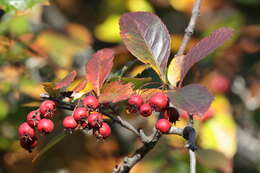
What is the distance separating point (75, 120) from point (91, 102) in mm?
35

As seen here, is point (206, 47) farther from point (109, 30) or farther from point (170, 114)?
point (109, 30)

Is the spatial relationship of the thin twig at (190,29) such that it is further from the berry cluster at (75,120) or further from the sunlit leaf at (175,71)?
the berry cluster at (75,120)

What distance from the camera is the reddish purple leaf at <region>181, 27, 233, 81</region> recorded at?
76 centimetres

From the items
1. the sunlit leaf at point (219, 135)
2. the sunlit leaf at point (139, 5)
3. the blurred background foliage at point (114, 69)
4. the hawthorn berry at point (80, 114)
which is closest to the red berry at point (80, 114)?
the hawthorn berry at point (80, 114)

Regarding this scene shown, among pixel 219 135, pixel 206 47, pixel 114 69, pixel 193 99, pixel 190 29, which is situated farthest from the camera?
pixel 219 135

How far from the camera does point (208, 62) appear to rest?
1.67 meters

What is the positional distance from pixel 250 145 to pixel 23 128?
145cm

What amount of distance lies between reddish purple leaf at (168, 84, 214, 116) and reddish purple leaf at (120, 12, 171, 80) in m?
0.11

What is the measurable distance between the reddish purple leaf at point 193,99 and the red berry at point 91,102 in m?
0.11

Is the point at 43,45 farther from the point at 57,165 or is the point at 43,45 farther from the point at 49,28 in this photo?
the point at 57,165

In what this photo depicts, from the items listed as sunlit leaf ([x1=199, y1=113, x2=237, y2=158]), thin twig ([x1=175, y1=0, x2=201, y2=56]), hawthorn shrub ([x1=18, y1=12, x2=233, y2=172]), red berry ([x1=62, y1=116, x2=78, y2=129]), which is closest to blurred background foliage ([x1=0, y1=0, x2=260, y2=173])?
sunlit leaf ([x1=199, y1=113, x2=237, y2=158])

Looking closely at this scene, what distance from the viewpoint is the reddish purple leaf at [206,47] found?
2.49 feet

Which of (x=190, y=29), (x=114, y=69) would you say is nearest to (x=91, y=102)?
(x=190, y=29)

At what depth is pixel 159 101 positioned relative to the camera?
0.70 metres
